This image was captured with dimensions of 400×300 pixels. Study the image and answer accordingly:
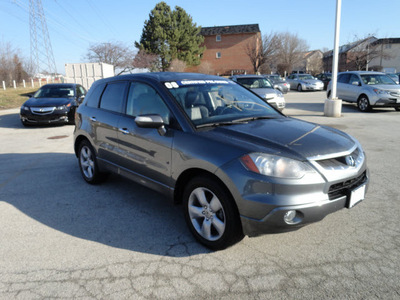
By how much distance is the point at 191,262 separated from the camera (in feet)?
9.43

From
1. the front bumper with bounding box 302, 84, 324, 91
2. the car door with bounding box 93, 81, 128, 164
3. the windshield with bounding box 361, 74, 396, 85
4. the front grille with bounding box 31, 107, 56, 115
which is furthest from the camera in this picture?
the front bumper with bounding box 302, 84, 324, 91

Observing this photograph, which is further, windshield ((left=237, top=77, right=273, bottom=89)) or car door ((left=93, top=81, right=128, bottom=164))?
windshield ((left=237, top=77, right=273, bottom=89))

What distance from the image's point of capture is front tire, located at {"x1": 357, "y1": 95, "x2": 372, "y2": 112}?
44.3 feet

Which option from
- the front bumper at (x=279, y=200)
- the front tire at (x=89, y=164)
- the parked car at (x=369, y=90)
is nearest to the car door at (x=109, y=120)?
the front tire at (x=89, y=164)

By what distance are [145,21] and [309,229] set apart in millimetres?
54962

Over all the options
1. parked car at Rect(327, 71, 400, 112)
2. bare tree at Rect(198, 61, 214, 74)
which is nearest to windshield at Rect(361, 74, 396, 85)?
parked car at Rect(327, 71, 400, 112)

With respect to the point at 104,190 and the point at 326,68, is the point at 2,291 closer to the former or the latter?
the point at 104,190

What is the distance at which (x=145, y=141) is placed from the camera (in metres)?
3.64

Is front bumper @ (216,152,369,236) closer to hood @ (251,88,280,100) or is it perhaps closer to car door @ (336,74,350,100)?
hood @ (251,88,280,100)

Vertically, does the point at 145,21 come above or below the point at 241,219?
above

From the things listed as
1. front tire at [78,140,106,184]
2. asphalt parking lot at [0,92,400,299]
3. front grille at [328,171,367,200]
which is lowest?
asphalt parking lot at [0,92,400,299]

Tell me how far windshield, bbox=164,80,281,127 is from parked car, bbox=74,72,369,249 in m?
0.01

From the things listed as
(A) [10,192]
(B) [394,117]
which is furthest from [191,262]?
(B) [394,117]

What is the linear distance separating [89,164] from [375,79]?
44.1ft
